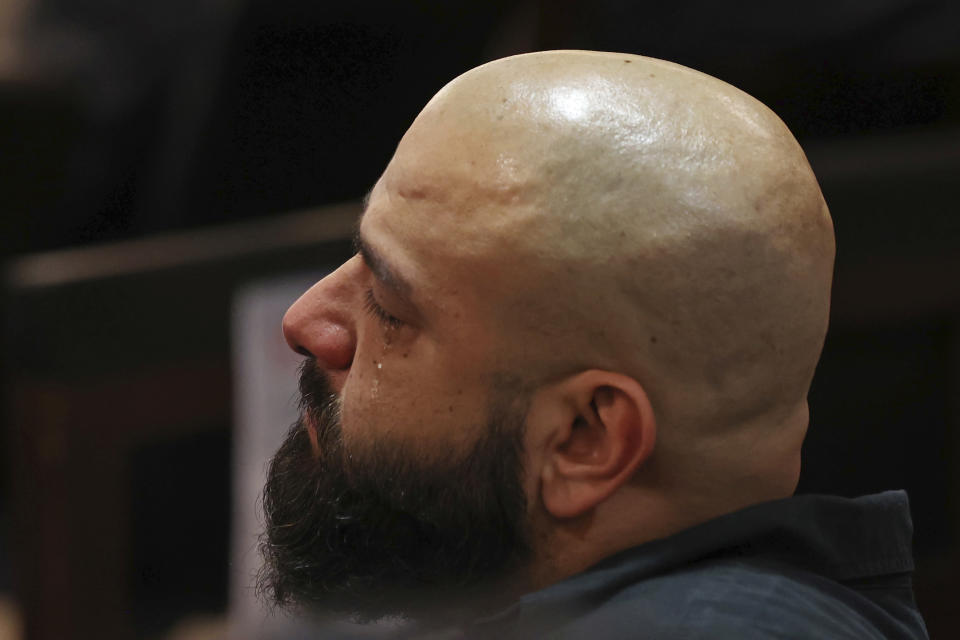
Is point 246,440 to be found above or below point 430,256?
below

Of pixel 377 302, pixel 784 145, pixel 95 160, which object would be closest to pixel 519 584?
pixel 377 302

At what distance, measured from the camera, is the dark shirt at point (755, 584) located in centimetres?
93

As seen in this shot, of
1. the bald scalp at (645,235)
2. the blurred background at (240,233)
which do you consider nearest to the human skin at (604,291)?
the bald scalp at (645,235)

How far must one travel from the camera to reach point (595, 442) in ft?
3.33

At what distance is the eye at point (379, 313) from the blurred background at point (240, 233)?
1.90ft

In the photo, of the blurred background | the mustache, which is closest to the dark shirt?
the mustache

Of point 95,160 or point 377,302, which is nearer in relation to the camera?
point 377,302

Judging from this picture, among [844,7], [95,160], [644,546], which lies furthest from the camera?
[95,160]

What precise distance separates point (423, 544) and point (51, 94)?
56.3 inches

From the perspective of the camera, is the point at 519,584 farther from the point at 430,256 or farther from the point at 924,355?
the point at 924,355

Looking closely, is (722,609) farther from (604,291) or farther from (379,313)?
(379,313)

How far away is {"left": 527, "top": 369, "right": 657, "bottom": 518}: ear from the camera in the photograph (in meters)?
0.99

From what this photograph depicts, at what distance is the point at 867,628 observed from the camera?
1.00m

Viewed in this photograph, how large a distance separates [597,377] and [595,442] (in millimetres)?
58
